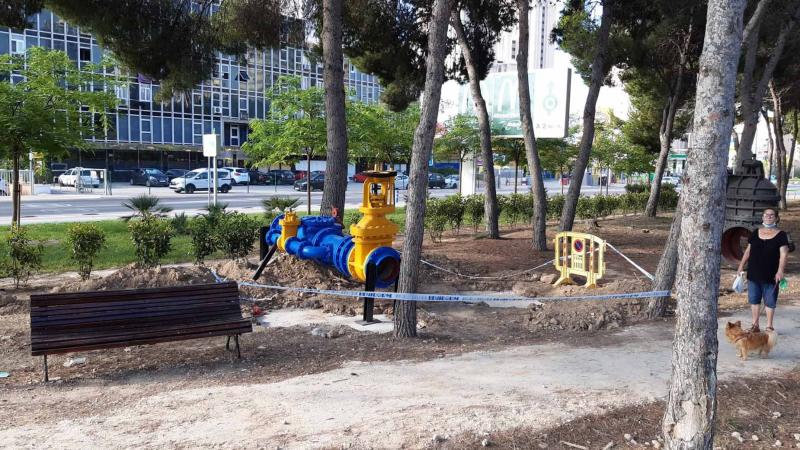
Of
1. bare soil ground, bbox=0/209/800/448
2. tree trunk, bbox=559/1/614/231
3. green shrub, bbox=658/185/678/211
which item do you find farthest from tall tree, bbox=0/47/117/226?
green shrub, bbox=658/185/678/211

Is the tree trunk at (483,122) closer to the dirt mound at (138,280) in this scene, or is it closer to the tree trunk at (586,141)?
the tree trunk at (586,141)

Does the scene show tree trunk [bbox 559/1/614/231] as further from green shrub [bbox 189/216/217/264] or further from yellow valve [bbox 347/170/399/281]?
green shrub [bbox 189/216/217/264]

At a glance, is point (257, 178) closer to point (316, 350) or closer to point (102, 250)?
point (102, 250)

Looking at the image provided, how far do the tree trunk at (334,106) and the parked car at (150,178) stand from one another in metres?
37.4

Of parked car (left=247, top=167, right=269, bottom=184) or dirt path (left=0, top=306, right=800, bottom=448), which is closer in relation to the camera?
dirt path (left=0, top=306, right=800, bottom=448)

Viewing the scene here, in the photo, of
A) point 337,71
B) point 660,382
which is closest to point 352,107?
point 337,71

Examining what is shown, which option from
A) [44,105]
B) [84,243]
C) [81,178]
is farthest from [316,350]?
[81,178]

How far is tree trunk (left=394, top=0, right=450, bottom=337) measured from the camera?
22.4ft

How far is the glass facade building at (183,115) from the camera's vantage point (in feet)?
168

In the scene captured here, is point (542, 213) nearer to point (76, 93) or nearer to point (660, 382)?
point (660, 382)

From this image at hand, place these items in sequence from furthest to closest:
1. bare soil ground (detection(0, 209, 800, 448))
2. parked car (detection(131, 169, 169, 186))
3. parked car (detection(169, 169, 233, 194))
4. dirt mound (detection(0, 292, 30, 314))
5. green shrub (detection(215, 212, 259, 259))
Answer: parked car (detection(131, 169, 169, 186)), parked car (detection(169, 169, 233, 194)), green shrub (detection(215, 212, 259, 259)), dirt mound (detection(0, 292, 30, 314)), bare soil ground (detection(0, 209, 800, 448))

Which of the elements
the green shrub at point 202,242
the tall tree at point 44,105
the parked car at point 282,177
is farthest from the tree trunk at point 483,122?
the parked car at point 282,177

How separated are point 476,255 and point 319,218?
4.66m

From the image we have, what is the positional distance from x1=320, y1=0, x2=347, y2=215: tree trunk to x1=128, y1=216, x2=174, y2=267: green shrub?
2.67 m
